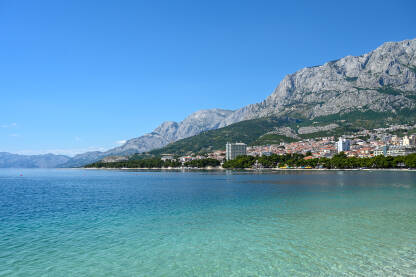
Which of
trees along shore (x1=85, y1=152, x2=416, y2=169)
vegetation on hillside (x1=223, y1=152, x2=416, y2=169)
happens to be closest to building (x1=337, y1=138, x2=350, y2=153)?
vegetation on hillside (x1=223, y1=152, x2=416, y2=169)

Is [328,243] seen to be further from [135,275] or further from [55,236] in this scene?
[55,236]

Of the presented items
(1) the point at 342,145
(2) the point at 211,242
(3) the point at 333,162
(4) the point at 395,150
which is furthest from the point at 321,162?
(2) the point at 211,242

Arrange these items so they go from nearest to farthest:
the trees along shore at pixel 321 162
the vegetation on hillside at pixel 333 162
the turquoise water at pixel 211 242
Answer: the turquoise water at pixel 211 242, the vegetation on hillside at pixel 333 162, the trees along shore at pixel 321 162

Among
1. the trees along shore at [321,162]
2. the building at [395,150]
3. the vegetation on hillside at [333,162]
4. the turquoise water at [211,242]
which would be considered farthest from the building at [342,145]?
the turquoise water at [211,242]

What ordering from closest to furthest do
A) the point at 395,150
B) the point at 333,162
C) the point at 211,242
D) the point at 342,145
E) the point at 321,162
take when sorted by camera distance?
the point at 211,242 → the point at 333,162 → the point at 321,162 → the point at 395,150 → the point at 342,145

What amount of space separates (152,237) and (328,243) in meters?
9.05

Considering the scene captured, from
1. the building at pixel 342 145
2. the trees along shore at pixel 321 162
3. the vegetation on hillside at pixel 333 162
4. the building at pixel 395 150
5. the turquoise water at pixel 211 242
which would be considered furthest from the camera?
the building at pixel 342 145

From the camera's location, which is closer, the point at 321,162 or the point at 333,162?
the point at 333,162

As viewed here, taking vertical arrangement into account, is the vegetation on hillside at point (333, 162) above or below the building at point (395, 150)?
below

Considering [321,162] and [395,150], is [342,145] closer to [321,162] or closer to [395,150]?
[395,150]

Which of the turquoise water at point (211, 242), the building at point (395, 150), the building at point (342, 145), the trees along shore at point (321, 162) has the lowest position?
the turquoise water at point (211, 242)

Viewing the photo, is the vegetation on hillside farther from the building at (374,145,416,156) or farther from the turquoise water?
the turquoise water

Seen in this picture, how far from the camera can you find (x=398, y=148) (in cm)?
16012

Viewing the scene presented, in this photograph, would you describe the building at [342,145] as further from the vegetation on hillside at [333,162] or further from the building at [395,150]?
the vegetation on hillside at [333,162]
